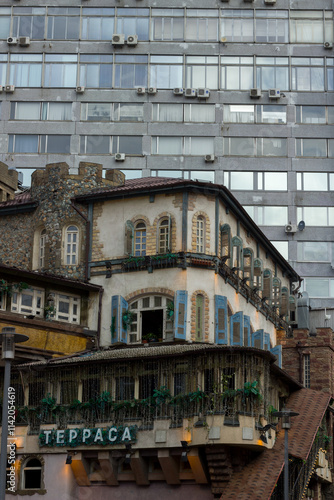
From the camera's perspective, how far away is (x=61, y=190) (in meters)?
53.3

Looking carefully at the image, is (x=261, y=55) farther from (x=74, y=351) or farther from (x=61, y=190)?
(x=74, y=351)

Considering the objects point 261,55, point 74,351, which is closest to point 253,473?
point 74,351

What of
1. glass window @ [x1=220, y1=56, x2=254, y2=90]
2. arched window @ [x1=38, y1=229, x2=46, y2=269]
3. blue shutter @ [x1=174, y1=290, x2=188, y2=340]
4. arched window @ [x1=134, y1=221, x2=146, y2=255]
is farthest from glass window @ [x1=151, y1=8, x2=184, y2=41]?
blue shutter @ [x1=174, y1=290, x2=188, y2=340]

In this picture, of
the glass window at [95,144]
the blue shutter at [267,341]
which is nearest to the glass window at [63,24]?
the glass window at [95,144]

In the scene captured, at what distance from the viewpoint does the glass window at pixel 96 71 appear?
83625mm

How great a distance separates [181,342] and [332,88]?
4108cm

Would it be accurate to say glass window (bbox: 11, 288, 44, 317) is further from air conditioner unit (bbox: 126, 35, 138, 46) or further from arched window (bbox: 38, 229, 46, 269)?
air conditioner unit (bbox: 126, 35, 138, 46)

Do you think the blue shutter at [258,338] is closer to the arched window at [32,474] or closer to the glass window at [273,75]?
the arched window at [32,474]

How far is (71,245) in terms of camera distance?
5275 cm

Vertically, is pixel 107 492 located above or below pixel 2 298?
below

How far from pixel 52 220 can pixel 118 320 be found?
6678 millimetres

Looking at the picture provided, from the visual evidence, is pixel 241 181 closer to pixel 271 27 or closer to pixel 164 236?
pixel 271 27

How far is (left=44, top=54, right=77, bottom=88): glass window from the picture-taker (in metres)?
84.1

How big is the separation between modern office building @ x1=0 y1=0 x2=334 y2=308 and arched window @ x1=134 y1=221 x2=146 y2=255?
95.0 feet
